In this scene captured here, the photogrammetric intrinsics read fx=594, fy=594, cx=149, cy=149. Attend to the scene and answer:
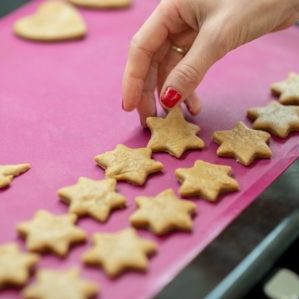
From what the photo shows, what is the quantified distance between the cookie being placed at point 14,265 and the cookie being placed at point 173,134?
41 cm

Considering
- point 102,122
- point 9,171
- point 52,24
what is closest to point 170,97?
point 102,122

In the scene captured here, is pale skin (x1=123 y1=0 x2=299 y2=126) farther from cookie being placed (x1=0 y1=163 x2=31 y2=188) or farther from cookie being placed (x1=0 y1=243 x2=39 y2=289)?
cookie being placed (x1=0 y1=243 x2=39 y2=289)

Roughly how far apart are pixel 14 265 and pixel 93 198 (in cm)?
22

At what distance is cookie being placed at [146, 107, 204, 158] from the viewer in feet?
4.34

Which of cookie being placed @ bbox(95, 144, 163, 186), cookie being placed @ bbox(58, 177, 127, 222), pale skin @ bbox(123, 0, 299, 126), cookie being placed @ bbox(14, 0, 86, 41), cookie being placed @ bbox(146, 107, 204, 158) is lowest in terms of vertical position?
cookie being placed @ bbox(58, 177, 127, 222)

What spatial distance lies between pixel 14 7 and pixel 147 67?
0.80m

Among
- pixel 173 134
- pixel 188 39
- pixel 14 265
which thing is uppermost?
pixel 188 39

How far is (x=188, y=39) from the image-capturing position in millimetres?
1464

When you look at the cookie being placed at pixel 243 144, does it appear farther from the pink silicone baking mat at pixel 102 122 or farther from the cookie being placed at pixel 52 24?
the cookie being placed at pixel 52 24

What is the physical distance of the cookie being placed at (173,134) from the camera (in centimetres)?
132

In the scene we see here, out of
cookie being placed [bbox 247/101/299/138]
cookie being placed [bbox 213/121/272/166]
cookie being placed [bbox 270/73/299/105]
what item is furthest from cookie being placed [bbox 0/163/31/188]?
cookie being placed [bbox 270/73/299/105]

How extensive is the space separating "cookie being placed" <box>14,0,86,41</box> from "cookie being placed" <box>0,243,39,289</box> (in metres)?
0.91

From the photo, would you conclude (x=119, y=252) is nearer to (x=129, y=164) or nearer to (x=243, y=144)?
(x=129, y=164)

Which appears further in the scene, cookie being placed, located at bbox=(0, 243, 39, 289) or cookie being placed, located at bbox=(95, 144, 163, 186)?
cookie being placed, located at bbox=(95, 144, 163, 186)
